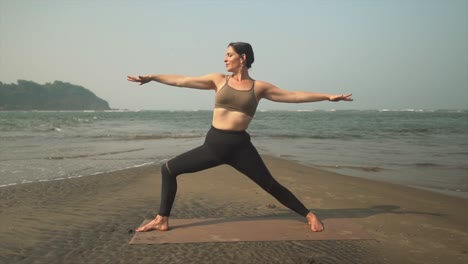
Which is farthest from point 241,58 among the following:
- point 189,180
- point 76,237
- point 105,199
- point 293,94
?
point 189,180

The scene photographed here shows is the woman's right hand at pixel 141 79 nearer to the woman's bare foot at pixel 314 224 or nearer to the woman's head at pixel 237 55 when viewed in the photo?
the woman's head at pixel 237 55

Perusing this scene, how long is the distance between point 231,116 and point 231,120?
46 mm

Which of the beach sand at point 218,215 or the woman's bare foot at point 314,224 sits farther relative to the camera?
the woman's bare foot at point 314,224

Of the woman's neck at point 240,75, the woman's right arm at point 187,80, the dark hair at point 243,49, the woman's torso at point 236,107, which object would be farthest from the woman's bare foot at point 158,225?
the dark hair at point 243,49

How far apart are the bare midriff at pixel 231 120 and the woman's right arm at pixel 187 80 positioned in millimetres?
348

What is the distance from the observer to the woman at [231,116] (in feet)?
12.8

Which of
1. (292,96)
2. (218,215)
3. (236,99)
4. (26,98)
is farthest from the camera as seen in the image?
(26,98)

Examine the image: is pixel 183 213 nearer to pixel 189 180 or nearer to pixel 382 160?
pixel 189 180

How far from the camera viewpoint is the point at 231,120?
3.89m

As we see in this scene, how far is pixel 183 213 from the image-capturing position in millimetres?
4996

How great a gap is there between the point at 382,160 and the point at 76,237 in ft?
32.2

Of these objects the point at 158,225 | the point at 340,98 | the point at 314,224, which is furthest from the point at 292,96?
the point at 158,225

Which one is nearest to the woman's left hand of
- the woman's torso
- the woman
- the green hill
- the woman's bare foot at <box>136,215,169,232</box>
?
Answer: the woman

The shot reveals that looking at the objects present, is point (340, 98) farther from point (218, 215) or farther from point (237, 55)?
point (218, 215)
